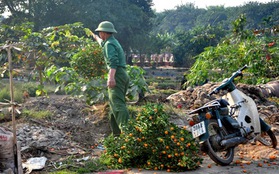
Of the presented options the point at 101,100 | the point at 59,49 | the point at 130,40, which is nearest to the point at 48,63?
the point at 59,49

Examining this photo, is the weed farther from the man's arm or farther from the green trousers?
the man's arm

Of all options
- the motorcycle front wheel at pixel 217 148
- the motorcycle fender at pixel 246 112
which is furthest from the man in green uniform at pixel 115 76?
the motorcycle fender at pixel 246 112

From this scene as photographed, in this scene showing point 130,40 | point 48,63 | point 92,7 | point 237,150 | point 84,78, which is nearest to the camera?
point 237,150

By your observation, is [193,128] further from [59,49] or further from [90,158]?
[59,49]

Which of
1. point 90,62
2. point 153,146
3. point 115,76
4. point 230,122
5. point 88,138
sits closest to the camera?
point 153,146

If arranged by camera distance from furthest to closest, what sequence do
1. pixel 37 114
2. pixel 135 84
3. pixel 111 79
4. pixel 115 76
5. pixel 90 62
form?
pixel 90 62 < pixel 135 84 < pixel 37 114 < pixel 115 76 < pixel 111 79

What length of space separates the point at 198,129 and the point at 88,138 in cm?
232

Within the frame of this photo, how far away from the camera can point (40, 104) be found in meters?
8.59

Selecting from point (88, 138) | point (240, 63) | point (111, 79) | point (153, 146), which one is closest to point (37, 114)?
Result: point (88, 138)

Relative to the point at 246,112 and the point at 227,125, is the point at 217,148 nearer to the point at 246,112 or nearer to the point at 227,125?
the point at 227,125

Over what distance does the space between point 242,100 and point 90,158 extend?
93.0 inches

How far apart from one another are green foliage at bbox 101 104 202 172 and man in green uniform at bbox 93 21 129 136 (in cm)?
54

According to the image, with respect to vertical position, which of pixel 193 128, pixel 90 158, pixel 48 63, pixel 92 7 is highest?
pixel 92 7

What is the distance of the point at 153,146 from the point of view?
5.30m
